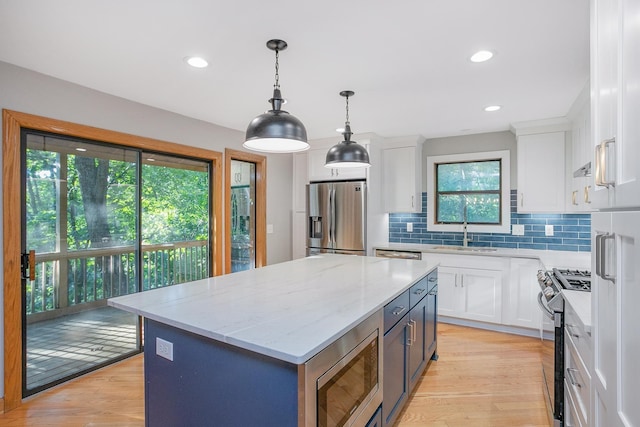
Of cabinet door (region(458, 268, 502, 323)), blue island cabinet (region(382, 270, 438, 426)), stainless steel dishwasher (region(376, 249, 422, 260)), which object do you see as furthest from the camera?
stainless steel dishwasher (region(376, 249, 422, 260))

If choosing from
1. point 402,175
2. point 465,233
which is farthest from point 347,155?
point 465,233

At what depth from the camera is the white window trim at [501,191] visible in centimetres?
411

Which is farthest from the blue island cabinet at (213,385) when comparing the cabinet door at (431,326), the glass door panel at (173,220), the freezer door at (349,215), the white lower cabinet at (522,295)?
the white lower cabinet at (522,295)

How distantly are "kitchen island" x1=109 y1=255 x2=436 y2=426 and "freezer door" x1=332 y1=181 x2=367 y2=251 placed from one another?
2.20 metres

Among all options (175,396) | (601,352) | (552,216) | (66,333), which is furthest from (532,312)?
(66,333)

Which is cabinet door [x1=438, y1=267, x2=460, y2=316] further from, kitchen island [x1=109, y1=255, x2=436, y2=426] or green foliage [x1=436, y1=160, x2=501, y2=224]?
kitchen island [x1=109, y1=255, x2=436, y2=426]

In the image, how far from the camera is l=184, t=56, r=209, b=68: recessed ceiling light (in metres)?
2.21

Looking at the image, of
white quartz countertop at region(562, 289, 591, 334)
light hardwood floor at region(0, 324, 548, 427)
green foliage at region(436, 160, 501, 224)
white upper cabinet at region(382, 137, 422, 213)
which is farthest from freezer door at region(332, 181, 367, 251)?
white quartz countertop at region(562, 289, 591, 334)

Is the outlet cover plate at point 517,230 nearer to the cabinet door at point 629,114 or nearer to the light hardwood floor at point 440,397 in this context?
the light hardwood floor at point 440,397

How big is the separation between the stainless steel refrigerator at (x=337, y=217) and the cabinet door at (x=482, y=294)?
48.9 inches

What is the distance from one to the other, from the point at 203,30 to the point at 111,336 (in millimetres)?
2757

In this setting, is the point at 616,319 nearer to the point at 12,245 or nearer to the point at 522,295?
the point at 522,295

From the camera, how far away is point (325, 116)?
11.6ft

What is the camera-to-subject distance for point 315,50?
2.09 meters
